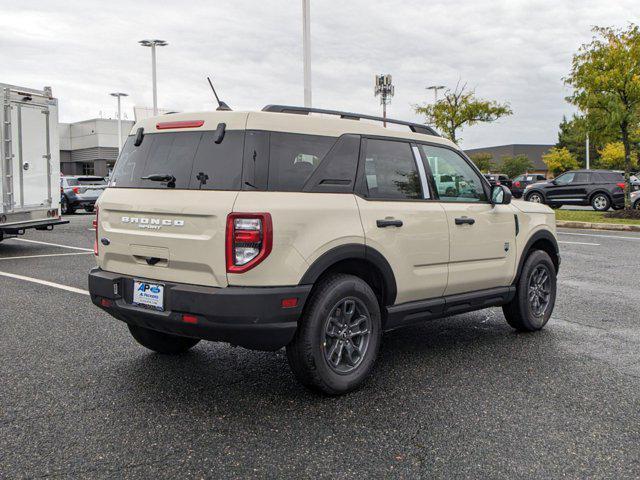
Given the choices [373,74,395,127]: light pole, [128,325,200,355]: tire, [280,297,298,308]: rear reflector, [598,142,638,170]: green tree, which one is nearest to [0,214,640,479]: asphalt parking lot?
[128,325,200,355]: tire

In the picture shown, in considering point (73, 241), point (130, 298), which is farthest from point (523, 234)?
point (73, 241)

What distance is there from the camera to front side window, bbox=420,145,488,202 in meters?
5.12

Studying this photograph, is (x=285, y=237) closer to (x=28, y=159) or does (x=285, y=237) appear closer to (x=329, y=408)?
(x=329, y=408)

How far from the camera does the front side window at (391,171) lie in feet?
14.9

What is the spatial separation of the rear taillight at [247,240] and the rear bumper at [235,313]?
0.16 m

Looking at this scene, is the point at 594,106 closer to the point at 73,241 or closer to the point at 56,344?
the point at 73,241

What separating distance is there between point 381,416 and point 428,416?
0.29 m

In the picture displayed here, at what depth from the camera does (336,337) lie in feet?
13.7

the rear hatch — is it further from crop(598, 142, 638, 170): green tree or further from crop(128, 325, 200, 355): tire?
crop(598, 142, 638, 170): green tree

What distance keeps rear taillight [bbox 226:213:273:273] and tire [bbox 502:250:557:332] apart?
9.96 feet

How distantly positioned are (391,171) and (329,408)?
5.98 feet

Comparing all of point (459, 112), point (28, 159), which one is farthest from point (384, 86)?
point (28, 159)

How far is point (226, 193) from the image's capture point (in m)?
3.84

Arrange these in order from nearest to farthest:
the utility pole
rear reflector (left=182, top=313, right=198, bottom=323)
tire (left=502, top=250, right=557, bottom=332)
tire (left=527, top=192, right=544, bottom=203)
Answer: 1. rear reflector (left=182, top=313, right=198, bottom=323)
2. tire (left=502, top=250, right=557, bottom=332)
3. the utility pole
4. tire (left=527, top=192, right=544, bottom=203)
